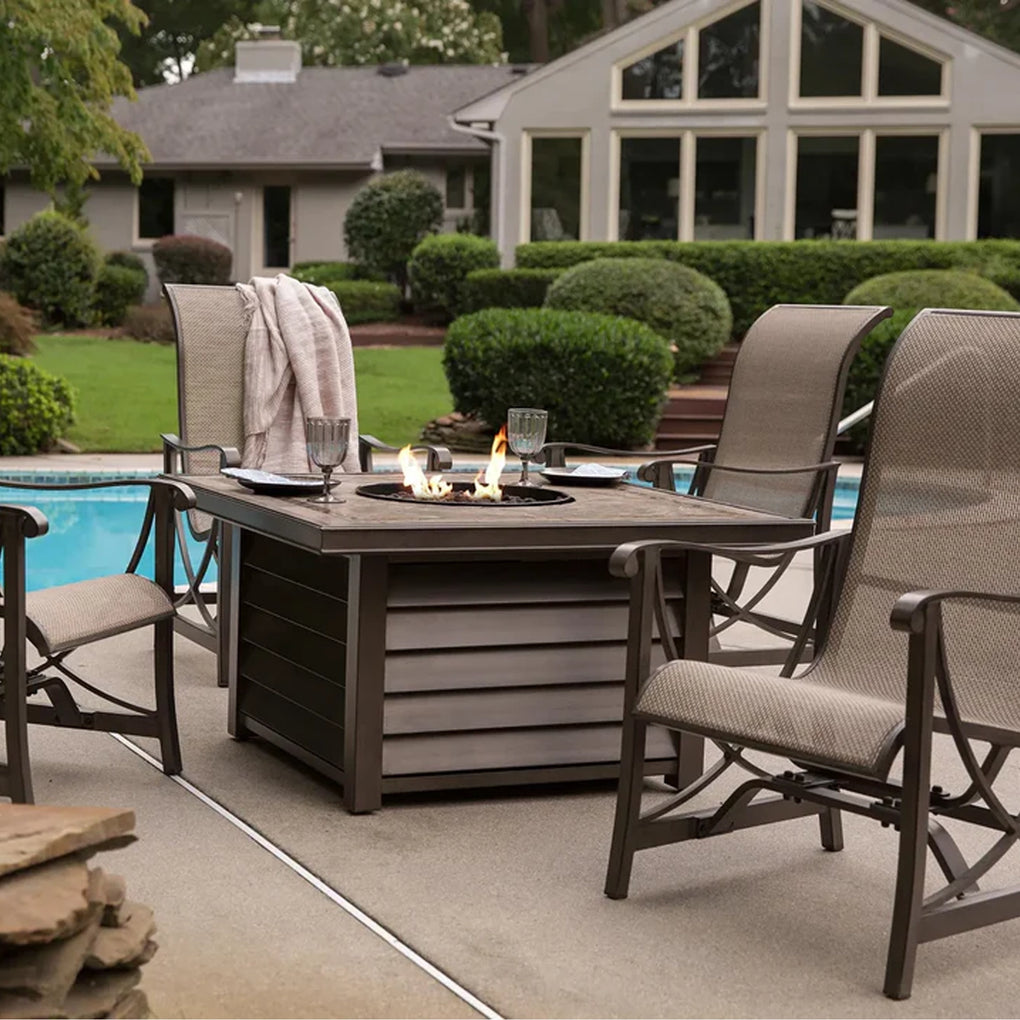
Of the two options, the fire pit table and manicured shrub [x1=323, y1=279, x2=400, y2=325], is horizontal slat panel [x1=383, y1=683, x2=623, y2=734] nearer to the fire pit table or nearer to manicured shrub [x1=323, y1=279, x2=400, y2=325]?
the fire pit table

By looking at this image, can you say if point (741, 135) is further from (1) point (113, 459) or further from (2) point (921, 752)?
(2) point (921, 752)

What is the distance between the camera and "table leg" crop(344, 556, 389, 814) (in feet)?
13.2

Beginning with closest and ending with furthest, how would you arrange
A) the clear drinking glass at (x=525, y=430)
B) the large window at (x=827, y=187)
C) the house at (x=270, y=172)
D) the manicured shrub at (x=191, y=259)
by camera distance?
the clear drinking glass at (x=525, y=430), the large window at (x=827, y=187), the manicured shrub at (x=191, y=259), the house at (x=270, y=172)

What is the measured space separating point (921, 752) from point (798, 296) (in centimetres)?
1659

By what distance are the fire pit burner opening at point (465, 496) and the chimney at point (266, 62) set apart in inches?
979

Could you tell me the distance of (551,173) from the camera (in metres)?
20.6

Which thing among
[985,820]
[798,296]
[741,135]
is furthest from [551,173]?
[985,820]

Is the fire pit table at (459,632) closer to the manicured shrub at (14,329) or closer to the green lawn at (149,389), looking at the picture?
the green lawn at (149,389)

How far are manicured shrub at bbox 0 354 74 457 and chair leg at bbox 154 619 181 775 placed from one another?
28.5 ft

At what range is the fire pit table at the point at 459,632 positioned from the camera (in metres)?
4.06

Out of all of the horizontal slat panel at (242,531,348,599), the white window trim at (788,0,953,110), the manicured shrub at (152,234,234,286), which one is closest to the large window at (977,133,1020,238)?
the white window trim at (788,0,953,110)

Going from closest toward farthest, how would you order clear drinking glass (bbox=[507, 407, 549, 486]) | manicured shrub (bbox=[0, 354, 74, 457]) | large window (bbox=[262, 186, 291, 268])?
1. clear drinking glass (bbox=[507, 407, 549, 486])
2. manicured shrub (bbox=[0, 354, 74, 457])
3. large window (bbox=[262, 186, 291, 268])

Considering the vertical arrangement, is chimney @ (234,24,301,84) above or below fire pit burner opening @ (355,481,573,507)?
above

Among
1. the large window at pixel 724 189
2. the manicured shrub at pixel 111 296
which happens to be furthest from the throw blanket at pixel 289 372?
the manicured shrub at pixel 111 296
